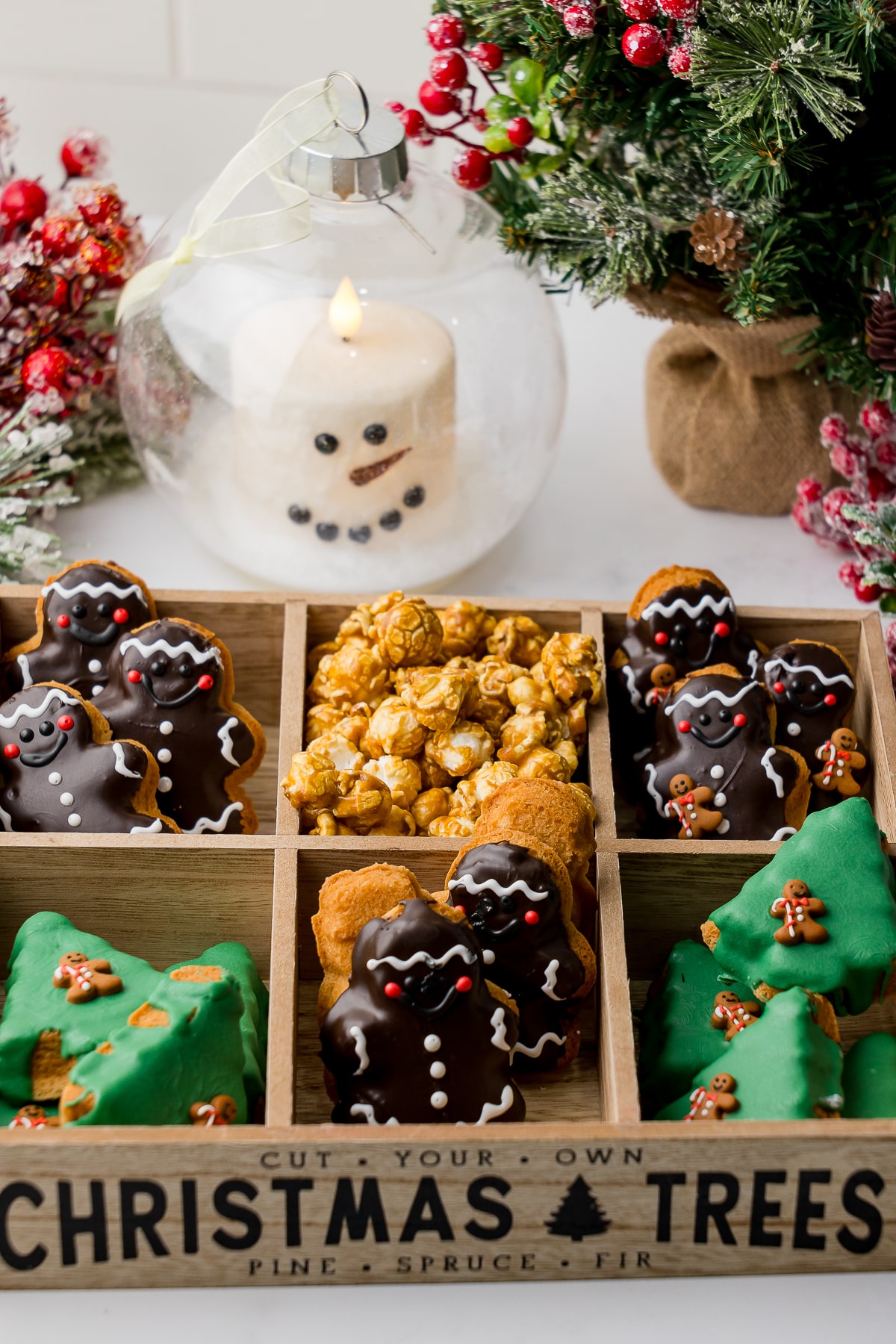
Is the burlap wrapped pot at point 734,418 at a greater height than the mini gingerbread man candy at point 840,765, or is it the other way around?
the burlap wrapped pot at point 734,418

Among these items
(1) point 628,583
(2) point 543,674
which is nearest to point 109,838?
(2) point 543,674

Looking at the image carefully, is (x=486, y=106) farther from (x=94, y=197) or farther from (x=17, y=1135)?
(x=17, y=1135)

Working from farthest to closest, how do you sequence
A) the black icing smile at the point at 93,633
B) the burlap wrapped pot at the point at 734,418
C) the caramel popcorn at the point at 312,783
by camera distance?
1. the burlap wrapped pot at the point at 734,418
2. the black icing smile at the point at 93,633
3. the caramel popcorn at the point at 312,783

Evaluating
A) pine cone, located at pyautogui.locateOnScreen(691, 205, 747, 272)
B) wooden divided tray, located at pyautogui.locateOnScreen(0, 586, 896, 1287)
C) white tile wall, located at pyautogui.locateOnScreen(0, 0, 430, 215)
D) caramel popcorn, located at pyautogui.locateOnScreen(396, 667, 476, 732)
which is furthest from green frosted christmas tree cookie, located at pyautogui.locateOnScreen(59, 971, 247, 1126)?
white tile wall, located at pyautogui.locateOnScreen(0, 0, 430, 215)

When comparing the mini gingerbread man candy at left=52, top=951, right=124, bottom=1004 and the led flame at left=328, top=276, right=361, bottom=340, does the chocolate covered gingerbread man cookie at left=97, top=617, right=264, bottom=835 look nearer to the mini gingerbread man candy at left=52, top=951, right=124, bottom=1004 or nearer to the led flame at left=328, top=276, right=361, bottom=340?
the mini gingerbread man candy at left=52, top=951, right=124, bottom=1004

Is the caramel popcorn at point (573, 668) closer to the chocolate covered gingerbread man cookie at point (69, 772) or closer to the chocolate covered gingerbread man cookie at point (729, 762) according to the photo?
the chocolate covered gingerbread man cookie at point (729, 762)

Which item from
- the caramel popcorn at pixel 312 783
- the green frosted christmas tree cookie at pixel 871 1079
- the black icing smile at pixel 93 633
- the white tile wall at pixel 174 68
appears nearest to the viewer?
the green frosted christmas tree cookie at pixel 871 1079

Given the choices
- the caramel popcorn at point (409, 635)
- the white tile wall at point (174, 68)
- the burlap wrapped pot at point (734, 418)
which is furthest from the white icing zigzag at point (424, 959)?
the white tile wall at point (174, 68)

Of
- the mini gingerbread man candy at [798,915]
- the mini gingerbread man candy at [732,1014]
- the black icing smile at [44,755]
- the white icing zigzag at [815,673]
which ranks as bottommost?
the mini gingerbread man candy at [732,1014]
